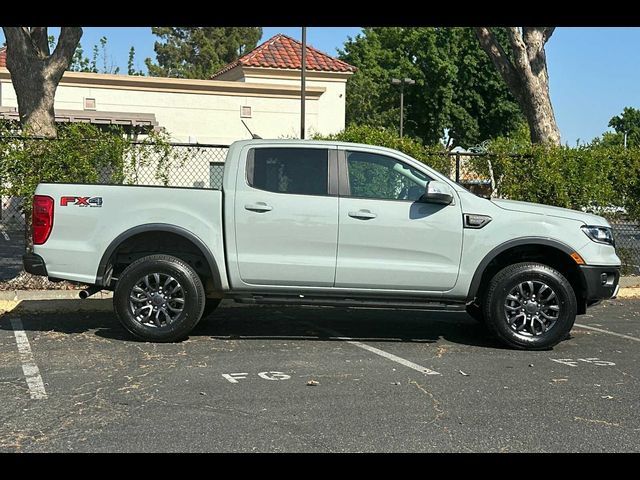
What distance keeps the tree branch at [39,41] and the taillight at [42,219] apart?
4021 mm

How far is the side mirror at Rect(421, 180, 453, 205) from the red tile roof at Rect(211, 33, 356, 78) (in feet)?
84.5

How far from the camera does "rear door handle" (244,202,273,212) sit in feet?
23.6

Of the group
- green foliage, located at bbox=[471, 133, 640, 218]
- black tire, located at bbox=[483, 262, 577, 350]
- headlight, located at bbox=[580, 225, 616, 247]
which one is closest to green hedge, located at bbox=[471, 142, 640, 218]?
green foliage, located at bbox=[471, 133, 640, 218]

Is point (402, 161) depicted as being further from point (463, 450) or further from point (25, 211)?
point (25, 211)

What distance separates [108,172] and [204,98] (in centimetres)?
1815

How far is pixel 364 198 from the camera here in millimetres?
7238

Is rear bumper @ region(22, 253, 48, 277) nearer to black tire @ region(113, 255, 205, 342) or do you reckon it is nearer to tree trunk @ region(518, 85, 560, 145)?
black tire @ region(113, 255, 205, 342)

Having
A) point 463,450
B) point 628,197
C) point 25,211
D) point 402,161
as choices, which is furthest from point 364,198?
point 628,197

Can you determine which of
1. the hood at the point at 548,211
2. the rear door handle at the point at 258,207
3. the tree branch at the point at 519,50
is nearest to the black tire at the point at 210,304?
the rear door handle at the point at 258,207

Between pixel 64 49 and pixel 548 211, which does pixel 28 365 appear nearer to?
pixel 548 211

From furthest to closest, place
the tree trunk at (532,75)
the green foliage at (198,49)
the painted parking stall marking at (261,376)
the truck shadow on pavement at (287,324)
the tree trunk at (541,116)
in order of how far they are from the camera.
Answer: the green foliage at (198,49)
the tree trunk at (541,116)
the tree trunk at (532,75)
the truck shadow on pavement at (287,324)
the painted parking stall marking at (261,376)

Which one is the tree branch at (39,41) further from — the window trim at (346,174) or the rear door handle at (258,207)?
the window trim at (346,174)

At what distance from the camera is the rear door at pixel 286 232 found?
718cm

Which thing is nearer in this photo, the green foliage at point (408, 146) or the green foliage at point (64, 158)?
the green foliage at point (64, 158)
